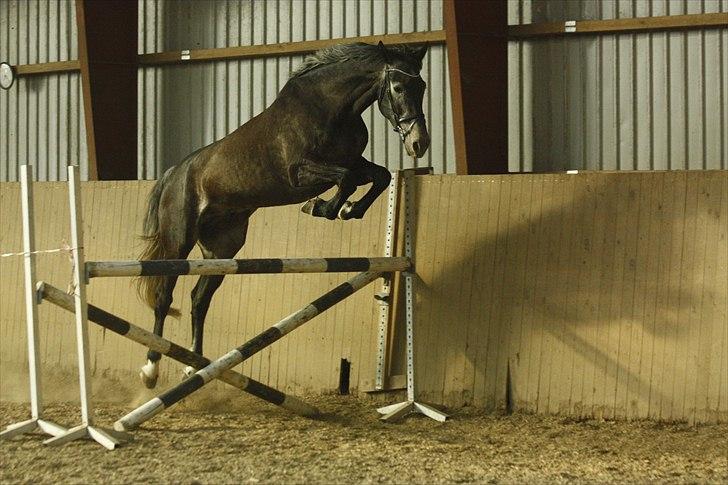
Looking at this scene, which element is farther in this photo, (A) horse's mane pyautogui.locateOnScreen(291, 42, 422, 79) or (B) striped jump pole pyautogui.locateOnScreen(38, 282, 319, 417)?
Answer: (A) horse's mane pyautogui.locateOnScreen(291, 42, 422, 79)

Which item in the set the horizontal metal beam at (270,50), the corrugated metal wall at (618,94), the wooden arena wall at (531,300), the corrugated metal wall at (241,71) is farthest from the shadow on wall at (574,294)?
the horizontal metal beam at (270,50)

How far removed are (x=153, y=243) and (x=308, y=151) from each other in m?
1.25

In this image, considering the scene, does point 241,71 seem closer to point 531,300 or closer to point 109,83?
point 109,83

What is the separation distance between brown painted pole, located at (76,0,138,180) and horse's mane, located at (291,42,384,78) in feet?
12.1

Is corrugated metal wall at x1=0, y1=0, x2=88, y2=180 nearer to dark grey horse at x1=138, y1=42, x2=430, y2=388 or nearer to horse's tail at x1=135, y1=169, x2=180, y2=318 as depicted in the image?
horse's tail at x1=135, y1=169, x2=180, y2=318

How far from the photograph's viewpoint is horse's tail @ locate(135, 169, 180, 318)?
18.7 ft

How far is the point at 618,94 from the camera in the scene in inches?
282

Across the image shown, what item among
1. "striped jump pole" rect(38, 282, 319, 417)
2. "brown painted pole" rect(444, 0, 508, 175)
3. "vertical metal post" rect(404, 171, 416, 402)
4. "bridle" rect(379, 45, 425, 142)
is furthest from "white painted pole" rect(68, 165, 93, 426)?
"brown painted pole" rect(444, 0, 508, 175)

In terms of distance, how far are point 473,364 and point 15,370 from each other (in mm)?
3126

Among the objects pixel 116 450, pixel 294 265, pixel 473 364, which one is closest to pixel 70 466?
pixel 116 450

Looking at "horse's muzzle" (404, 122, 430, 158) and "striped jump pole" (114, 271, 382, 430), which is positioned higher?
"horse's muzzle" (404, 122, 430, 158)

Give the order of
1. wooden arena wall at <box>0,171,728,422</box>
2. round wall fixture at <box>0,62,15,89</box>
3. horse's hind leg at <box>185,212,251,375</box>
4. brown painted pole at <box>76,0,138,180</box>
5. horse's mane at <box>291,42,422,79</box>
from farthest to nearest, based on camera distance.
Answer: round wall fixture at <box>0,62,15,89</box> < brown painted pole at <box>76,0,138,180</box> < horse's hind leg at <box>185,212,251,375</box> < wooden arena wall at <box>0,171,728,422</box> < horse's mane at <box>291,42,422,79</box>

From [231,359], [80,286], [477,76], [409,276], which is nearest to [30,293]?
[80,286]

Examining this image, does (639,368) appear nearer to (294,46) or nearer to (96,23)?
(294,46)
